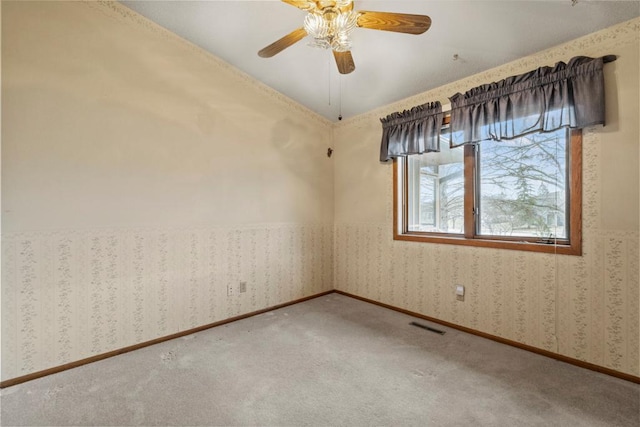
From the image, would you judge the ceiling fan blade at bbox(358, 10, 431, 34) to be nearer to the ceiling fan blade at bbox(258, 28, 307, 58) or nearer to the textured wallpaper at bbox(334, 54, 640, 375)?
the ceiling fan blade at bbox(258, 28, 307, 58)

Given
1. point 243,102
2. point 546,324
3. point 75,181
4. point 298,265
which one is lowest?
point 546,324

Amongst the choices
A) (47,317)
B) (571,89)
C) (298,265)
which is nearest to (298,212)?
(298,265)

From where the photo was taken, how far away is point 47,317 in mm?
2098

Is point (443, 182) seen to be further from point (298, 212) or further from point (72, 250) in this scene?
point (72, 250)

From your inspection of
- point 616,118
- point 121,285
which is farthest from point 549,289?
point 121,285

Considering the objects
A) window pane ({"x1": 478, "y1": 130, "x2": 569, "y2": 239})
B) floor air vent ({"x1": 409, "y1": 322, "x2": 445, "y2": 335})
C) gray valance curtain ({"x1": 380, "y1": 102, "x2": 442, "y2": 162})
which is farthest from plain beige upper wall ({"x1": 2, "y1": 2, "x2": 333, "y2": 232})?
window pane ({"x1": 478, "y1": 130, "x2": 569, "y2": 239})

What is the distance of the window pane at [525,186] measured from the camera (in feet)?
7.66

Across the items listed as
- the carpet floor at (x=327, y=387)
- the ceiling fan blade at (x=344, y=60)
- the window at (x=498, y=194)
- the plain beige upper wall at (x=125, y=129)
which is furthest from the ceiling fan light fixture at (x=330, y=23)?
the carpet floor at (x=327, y=387)

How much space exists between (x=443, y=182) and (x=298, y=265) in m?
1.96

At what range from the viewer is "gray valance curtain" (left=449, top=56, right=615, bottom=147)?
2035 millimetres

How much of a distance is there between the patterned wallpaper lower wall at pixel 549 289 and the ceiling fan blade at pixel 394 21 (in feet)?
5.10

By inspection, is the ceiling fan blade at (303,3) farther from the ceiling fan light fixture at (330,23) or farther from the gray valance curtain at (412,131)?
the gray valance curtain at (412,131)

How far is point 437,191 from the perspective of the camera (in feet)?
10.4

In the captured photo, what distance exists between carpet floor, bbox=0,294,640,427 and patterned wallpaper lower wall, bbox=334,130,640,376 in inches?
7.6
